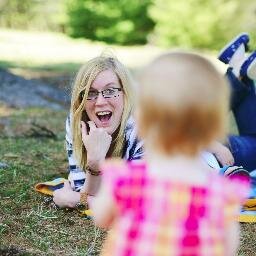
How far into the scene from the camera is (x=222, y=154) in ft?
12.5

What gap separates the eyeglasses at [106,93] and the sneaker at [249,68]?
1.42 metres

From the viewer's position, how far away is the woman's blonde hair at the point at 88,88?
3238 mm

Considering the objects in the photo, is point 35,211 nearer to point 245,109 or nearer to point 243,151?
point 243,151

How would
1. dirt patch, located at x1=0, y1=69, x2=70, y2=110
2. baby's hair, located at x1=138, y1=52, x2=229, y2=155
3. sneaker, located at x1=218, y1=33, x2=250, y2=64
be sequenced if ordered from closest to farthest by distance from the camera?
baby's hair, located at x1=138, y1=52, x2=229, y2=155
sneaker, located at x1=218, y1=33, x2=250, y2=64
dirt patch, located at x1=0, y1=69, x2=70, y2=110

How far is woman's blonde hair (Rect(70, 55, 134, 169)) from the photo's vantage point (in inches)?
127

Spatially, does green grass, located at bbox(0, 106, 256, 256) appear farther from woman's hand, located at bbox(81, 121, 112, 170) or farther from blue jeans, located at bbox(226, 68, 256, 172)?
blue jeans, located at bbox(226, 68, 256, 172)

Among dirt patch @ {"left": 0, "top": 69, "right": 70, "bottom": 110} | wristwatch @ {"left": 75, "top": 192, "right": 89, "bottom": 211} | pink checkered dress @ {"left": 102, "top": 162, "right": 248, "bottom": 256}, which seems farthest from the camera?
dirt patch @ {"left": 0, "top": 69, "right": 70, "bottom": 110}

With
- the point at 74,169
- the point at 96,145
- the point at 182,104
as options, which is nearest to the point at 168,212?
the point at 182,104

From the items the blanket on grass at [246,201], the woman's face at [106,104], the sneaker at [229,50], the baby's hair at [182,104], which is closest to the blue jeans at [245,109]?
the sneaker at [229,50]

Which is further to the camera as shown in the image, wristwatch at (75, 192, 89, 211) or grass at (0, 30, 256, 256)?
wristwatch at (75, 192, 89, 211)

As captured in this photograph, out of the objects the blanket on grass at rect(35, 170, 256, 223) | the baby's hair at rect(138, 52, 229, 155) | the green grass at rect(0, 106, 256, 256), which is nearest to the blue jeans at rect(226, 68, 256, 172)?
the blanket on grass at rect(35, 170, 256, 223)

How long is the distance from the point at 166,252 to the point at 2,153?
3157 mm

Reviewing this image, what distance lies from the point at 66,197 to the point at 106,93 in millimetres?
596

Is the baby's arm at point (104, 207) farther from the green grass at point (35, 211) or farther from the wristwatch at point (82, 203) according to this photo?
the wristwatch at point (82, 203)
